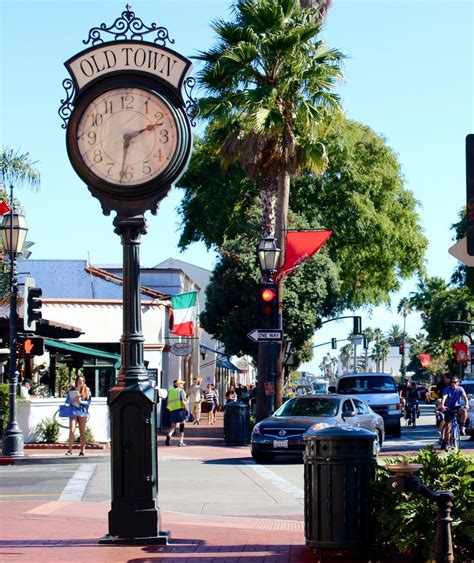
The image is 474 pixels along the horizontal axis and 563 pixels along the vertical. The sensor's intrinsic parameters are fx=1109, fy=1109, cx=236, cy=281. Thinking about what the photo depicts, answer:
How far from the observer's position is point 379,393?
1265 inches

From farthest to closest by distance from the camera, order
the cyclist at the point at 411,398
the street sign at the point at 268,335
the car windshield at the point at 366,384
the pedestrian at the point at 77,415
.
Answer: the cyclist at the point at 411,398, the car windshield at the point at 366,384, the street sign at the point at 268,335, the pedestrian at the point at 77,415

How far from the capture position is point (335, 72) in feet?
95.9

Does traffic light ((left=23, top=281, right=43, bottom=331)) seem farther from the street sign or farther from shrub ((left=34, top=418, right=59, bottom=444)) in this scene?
the street sign

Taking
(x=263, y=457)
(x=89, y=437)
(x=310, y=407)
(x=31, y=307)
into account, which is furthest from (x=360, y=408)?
(x=31, y=307)

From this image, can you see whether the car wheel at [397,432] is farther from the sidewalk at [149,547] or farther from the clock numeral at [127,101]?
the clock numeral at [127,101]

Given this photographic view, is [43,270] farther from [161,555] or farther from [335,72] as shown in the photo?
[161,555]

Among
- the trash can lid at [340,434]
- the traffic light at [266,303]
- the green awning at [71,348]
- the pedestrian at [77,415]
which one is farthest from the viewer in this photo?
the green awning at [71,348]

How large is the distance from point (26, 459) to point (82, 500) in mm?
7767

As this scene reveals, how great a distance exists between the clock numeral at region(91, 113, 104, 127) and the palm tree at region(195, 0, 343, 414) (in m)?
17.7

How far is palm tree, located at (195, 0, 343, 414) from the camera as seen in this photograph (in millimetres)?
28531

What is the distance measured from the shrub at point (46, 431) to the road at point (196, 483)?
276 cm

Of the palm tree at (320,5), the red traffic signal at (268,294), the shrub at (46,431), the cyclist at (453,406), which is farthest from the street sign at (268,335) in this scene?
the palm tree at (320,5)

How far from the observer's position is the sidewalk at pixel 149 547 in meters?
9.35

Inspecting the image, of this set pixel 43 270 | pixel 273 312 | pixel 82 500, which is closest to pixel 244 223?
pixel 43 270
